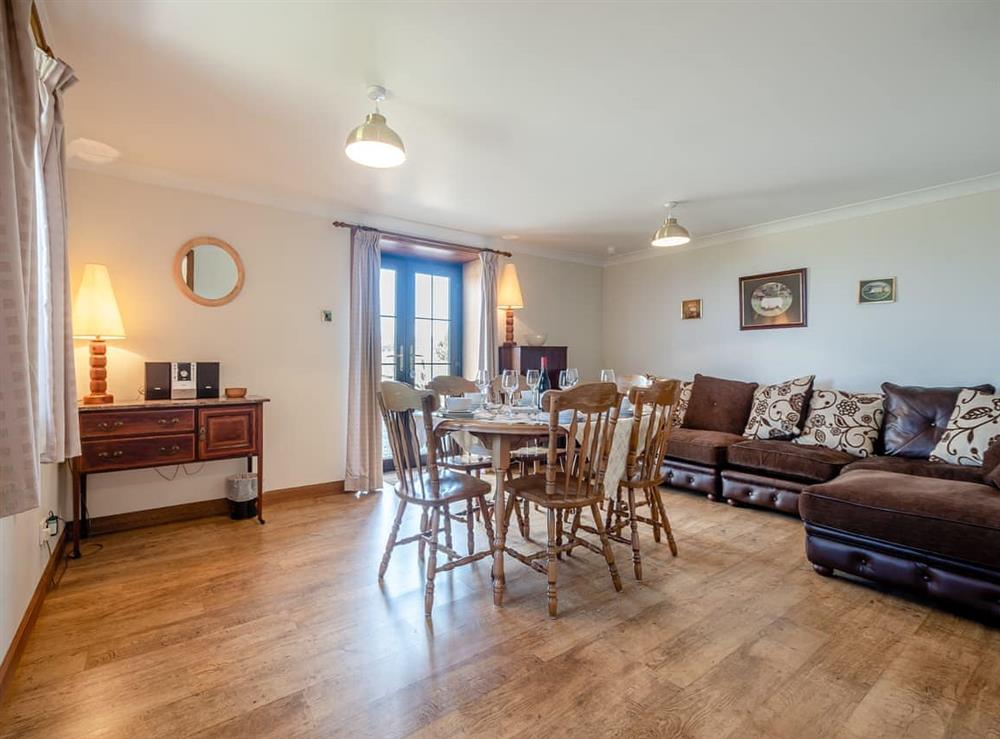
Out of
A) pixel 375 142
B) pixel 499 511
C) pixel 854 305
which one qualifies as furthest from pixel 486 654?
pixel 854 305

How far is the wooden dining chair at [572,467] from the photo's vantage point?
2191mm

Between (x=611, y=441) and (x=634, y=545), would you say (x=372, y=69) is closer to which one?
(x=611, y=441)

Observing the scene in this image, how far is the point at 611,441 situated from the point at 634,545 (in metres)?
0.61

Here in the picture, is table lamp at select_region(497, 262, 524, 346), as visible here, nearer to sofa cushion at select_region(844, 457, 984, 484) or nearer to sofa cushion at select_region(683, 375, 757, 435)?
sofa cushion at select_region(683, 375, 757, 435)

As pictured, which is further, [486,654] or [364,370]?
[364,370]

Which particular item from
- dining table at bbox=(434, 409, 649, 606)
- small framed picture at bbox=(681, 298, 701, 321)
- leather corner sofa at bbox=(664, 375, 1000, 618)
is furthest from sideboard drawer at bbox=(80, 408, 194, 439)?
small framed picture at bbox=(681, 298, 701, 321)

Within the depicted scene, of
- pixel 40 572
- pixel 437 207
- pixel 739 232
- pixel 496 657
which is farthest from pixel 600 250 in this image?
pixel 40 572

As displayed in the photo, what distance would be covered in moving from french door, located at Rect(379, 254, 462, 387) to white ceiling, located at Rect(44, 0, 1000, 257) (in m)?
1.27

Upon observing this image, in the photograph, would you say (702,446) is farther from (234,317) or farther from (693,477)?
(234,317)

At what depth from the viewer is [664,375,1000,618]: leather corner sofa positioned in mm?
2148

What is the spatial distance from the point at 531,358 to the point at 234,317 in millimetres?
2805

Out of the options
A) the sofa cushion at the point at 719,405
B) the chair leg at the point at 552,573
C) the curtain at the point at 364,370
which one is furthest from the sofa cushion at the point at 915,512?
the curtain at the point at 364,370

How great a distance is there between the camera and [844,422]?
380 centimetres

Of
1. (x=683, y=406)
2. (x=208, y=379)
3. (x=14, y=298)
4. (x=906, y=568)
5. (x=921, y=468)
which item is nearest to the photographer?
(x=14, y=298)
